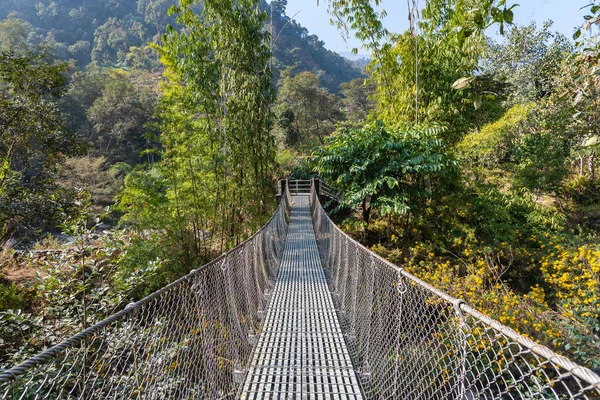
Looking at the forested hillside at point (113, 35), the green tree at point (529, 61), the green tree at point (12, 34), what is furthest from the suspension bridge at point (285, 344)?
the forested hillside at point (113, 35)

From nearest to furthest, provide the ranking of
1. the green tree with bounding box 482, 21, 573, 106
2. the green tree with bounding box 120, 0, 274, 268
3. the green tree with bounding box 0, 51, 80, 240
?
the green tree with bounding box 0, 51, 80, 240 → the green tree with bounding box 120, 0, 274, 268 → the green tree with bounding box 482, 21, 573, 106

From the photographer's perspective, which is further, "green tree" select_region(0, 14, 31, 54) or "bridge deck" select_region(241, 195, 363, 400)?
"green tree" select_region(0, 14, 31, 54)

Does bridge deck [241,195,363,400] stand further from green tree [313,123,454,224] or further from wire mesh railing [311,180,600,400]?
green tree [313,123,454,224]

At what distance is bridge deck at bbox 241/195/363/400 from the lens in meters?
1.59

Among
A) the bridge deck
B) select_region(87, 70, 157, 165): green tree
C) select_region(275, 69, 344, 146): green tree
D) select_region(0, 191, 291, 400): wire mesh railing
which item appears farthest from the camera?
select_region(87, 70, 157, 165): green tree

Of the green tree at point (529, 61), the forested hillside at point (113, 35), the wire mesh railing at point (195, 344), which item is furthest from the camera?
the forested hillside at point (113, 35)

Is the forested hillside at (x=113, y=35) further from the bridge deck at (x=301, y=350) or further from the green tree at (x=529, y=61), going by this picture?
the bridge deck at (x=301, y=350)

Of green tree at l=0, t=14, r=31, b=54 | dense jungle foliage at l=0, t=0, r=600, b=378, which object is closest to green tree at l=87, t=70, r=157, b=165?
green tree at l=0, t=14, r=31, b=54

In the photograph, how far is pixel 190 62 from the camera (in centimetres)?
372

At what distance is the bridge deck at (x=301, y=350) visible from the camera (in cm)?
159

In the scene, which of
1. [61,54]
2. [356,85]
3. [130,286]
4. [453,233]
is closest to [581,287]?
[453,233]

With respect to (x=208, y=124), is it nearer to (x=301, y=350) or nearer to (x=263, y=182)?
(x=263, y=182)

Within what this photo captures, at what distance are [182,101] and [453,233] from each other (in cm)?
441

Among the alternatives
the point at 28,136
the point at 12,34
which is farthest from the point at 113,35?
the point at 28,136
